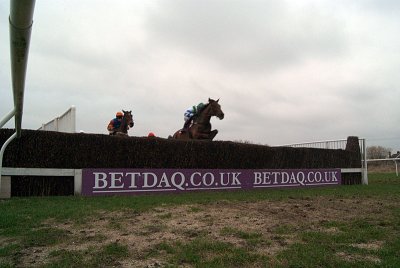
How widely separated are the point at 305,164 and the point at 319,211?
26.9 ft

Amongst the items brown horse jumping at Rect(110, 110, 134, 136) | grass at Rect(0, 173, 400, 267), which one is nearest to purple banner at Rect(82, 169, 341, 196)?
grass at Rect(0, 173, 400, 267)

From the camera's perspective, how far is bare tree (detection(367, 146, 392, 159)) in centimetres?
4012

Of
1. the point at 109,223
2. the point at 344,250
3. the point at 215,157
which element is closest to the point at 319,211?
the point at 344,250

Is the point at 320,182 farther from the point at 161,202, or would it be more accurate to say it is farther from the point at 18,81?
the point at 18,81

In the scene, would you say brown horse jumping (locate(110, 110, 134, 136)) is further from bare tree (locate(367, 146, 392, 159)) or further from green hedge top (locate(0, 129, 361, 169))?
bare tree (locate(367, 146, 392, 159))

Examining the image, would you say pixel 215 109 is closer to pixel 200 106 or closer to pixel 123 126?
pixel 200 106

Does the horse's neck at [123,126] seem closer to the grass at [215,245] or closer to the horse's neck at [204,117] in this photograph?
the horse's neck at [204,117]

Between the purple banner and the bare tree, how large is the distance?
28.6m

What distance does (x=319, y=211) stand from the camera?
7512 millimetres

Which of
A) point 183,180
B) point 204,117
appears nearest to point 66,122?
point 183,180

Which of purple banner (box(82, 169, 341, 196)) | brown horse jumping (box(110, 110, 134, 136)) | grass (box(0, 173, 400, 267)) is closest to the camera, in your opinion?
grass (box(0, 173, 400, 267))

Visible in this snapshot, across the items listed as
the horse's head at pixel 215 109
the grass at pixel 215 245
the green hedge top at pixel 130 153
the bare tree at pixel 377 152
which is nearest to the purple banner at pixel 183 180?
the green hedge top at pixel 130 153

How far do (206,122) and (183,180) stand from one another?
385 centimetres

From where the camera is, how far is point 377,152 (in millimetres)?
43500
